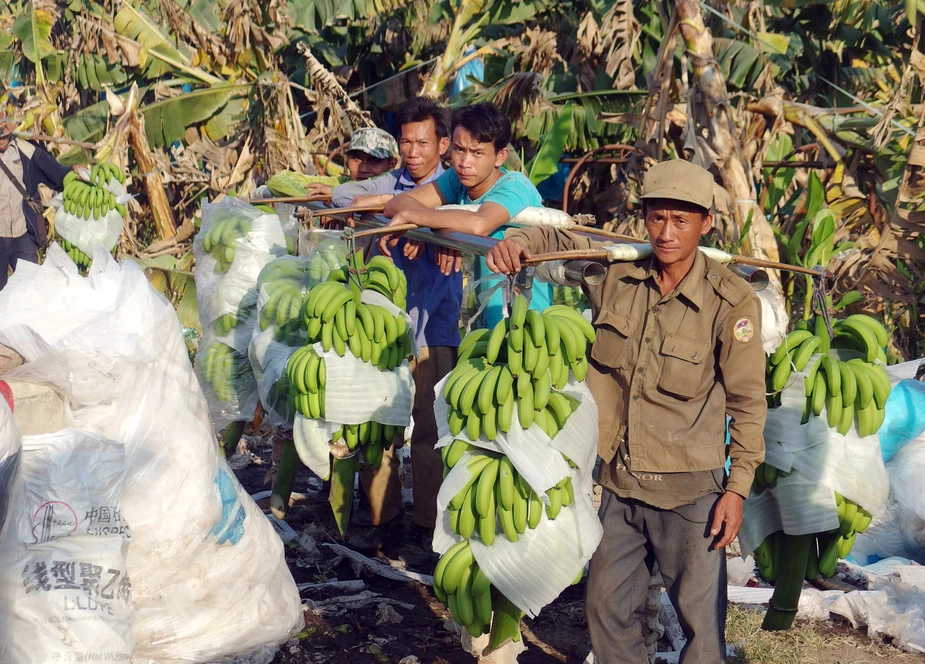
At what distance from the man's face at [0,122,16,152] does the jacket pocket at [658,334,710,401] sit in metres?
6.08

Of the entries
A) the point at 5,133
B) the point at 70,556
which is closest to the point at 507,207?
the point at 70,556

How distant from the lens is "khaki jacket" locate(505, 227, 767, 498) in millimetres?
2322

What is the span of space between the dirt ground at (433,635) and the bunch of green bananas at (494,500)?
1074 millimetres

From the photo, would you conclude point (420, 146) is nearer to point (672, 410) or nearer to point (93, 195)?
point (672, 410)

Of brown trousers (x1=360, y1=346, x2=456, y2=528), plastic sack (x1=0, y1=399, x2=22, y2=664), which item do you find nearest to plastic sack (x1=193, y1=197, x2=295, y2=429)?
brown trousers (x1=360, y1=346, x2=456, y2=528)

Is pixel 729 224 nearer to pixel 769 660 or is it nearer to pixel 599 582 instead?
pixel 769 660

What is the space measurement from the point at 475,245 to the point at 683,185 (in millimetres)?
776

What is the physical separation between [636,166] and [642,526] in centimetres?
429

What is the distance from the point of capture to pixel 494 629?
2.38 metres

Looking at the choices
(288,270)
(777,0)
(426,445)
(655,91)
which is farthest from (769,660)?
(777,0)

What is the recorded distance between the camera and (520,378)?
2203 millimetres

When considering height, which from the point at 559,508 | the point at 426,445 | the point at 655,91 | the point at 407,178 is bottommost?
the point at 426,445

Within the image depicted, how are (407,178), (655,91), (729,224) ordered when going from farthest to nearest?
(655,91) → (729,224) → (407,178)

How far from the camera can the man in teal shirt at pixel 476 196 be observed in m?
3.00
